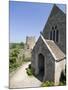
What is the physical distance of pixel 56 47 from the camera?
8.54 ft

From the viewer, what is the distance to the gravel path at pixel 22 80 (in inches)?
96.5

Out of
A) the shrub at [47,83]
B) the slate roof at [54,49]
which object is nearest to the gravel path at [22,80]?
the shrub at [47,83]

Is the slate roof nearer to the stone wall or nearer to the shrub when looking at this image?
the stone wall

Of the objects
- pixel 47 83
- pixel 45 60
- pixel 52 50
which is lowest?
pixel 47 83

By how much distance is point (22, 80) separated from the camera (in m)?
2.48

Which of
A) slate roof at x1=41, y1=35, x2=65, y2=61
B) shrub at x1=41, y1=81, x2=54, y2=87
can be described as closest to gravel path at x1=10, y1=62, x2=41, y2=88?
shrub at x1=41, y1=81, x2=54, y2=87

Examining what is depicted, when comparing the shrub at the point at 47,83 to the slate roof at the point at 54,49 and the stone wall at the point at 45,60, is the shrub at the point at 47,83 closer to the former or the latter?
the stone wall at the point at 45,60

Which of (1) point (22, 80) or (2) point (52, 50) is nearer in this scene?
(1) point (22, 80)

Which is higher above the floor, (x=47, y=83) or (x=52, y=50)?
(x=52, y=50)

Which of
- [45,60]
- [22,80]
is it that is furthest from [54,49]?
[22,80]

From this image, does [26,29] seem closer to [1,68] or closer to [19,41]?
[19,41]

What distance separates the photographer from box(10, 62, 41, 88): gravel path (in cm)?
245

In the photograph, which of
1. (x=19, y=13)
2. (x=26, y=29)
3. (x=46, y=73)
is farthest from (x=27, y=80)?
(x=19, y=13)

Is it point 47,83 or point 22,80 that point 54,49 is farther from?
point 22,80
